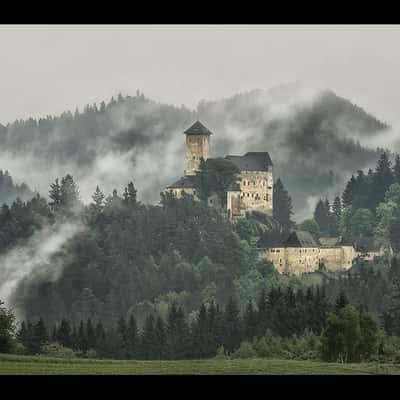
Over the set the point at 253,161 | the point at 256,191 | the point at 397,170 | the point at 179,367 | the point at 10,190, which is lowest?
the point at 179,367

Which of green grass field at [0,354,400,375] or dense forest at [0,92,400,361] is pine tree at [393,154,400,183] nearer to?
dense forest at [0,92,400,361]

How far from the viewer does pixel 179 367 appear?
52.6 m

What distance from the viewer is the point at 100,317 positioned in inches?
4094

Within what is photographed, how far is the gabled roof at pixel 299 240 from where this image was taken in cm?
11425

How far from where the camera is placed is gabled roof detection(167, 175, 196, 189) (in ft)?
384

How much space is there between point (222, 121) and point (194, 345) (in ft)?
156

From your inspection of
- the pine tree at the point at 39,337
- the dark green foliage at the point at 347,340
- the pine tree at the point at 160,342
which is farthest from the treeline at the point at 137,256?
the dark green foliage at the point at 347,340

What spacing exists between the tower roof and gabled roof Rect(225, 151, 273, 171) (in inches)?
94.3

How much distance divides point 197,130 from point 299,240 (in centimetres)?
1221

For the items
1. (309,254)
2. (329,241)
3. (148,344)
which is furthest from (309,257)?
(148,344)

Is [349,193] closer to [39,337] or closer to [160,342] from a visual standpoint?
[160,342]
